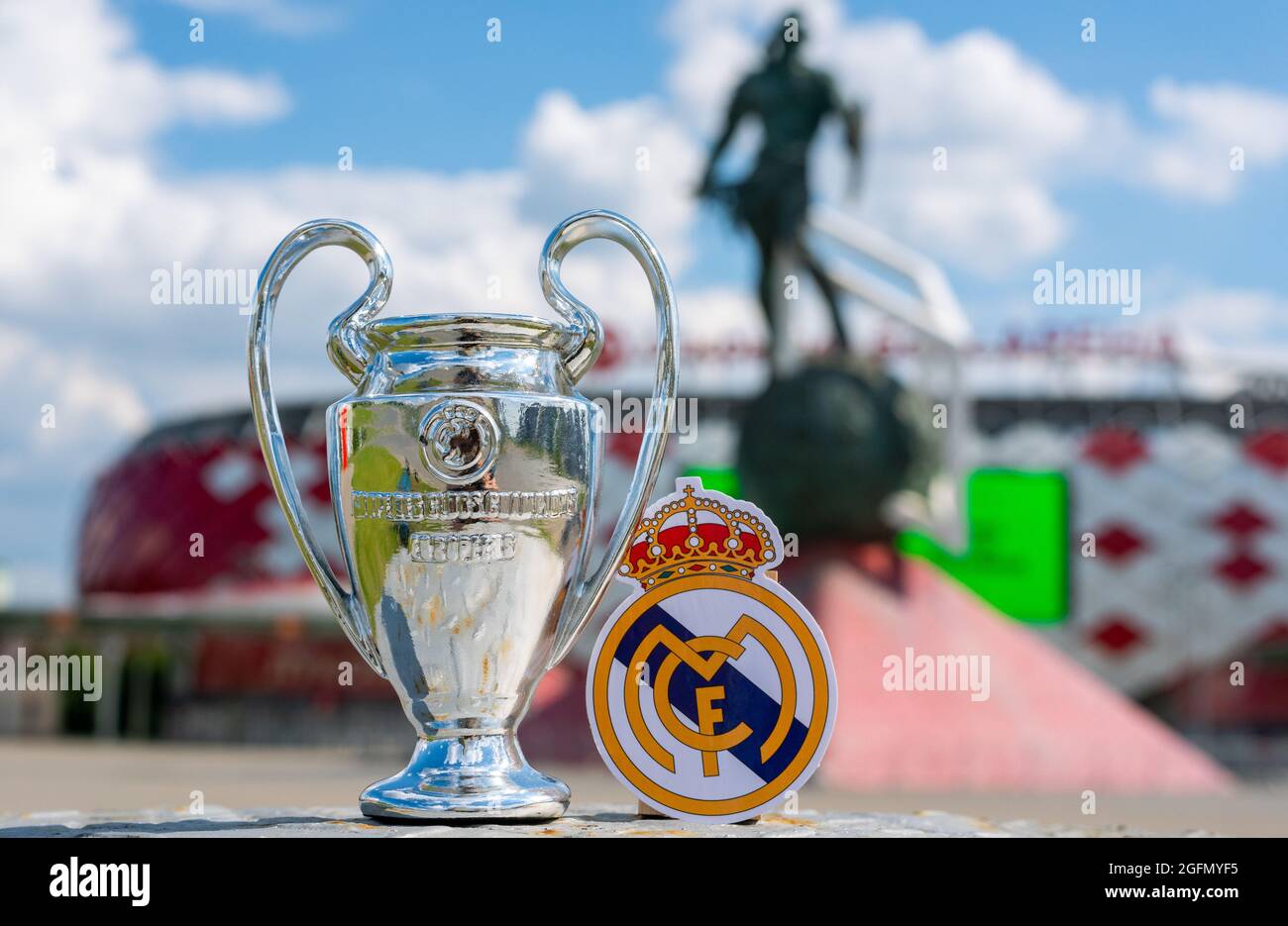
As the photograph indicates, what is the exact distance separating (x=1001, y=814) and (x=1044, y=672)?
5.01m

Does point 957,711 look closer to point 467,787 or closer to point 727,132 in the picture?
point 727,132

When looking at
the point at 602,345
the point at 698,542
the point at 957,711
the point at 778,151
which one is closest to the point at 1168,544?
the point at 957,711

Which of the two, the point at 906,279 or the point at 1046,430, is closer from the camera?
the point at 906,279

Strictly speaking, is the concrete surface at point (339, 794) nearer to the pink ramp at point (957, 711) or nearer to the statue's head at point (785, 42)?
the pink ramp at point (957, 711)

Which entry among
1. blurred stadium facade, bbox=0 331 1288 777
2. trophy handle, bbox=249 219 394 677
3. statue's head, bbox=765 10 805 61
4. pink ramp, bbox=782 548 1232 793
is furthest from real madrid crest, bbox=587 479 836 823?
blurred stadium facade, bbox=0 331 1288 777

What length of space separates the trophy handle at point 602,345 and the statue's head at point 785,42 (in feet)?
40.3

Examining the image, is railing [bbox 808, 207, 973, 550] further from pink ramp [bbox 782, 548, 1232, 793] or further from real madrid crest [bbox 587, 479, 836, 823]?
real madrid crest [bbox 587, 479, 836, 823]

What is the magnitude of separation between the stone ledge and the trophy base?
30mm

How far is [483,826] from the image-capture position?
2.98 metres

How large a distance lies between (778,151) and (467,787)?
12.3 metres

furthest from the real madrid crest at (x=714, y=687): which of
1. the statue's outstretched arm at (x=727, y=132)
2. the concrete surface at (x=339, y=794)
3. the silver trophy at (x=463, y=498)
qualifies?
the statue's outstretched arm at (x=727, y=132)

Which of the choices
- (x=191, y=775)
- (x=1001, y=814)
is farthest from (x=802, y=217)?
(x=191, y=775)
